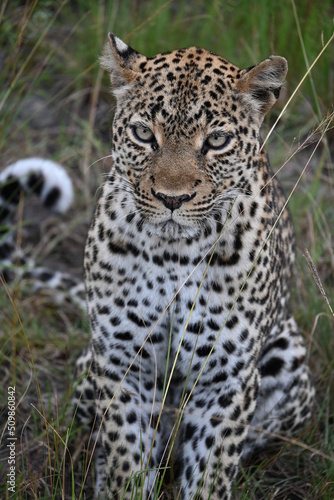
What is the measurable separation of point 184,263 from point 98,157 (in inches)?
130

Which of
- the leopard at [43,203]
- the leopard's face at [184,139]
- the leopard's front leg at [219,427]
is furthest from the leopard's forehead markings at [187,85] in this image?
the leopard at [43,203]

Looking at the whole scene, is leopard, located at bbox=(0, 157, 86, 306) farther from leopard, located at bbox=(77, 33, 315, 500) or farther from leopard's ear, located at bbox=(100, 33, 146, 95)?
leopard's ear, located at bbox=(100, 33, 146, 95)

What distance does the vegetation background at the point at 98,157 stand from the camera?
15.0 ft

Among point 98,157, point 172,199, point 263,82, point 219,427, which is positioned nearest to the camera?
point 172,199

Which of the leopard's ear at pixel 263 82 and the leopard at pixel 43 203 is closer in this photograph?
the leopard's ear at pixel 263 82

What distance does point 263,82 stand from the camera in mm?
3744

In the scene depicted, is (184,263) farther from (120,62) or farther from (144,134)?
(120,62)

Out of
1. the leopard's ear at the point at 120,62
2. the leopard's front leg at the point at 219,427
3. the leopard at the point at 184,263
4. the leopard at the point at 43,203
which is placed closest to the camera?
the leopard at the point at 184,263

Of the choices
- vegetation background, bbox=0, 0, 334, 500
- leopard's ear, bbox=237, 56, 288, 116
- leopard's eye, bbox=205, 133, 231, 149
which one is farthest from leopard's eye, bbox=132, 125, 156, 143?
vegetation background, bbox=0, 0, 334, 500

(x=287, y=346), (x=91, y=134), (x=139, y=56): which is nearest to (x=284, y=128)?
(x=91, y=134)

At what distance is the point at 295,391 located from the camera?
4.78m

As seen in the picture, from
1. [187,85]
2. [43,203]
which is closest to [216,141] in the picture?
[187,85]

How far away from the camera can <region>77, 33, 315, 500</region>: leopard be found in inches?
143

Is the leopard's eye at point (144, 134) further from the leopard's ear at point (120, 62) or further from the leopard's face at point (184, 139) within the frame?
the leopard's ear at point (120, 62)
